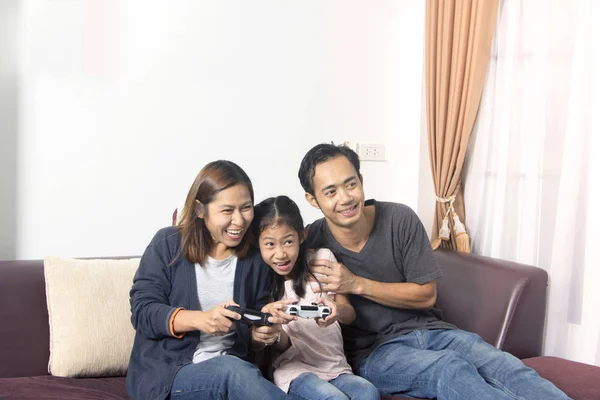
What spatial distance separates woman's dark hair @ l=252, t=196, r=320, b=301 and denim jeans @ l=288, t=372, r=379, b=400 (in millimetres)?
279

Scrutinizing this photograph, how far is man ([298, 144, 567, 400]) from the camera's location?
1.84 m

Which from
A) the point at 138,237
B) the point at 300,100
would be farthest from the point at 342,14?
the point at 138,237

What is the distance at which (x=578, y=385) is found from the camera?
187 centimetres

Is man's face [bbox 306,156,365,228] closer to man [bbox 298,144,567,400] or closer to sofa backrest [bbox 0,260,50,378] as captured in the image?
man [bbox 298,144,567,400]

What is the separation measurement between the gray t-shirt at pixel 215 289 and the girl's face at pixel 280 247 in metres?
0.11

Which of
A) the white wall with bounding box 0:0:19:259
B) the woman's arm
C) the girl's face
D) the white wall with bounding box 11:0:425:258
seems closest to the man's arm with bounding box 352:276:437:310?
the girl's face

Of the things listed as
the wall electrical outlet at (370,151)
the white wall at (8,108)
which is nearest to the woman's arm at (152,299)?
the white wall at (8,108)

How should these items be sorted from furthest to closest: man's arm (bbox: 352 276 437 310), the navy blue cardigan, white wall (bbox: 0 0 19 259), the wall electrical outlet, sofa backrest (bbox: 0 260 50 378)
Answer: the wall electrical outlet < white wall (bbox: 0 0 19 259) < sofa backrest (bbox: 0 260 50 378) < man's arm (bbox: 352 276 437 310) < the navy blue cardigan

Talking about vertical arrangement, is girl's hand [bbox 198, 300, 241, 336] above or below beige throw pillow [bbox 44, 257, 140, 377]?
above

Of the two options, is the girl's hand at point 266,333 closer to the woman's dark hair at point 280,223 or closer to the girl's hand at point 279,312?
the girl's hand at point 279,312

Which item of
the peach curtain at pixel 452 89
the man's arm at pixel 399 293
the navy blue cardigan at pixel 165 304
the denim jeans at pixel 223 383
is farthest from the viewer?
the peach curtain at pixel 452 89

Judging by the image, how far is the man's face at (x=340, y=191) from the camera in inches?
76.4

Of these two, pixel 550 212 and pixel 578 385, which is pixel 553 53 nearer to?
pixel 550 212

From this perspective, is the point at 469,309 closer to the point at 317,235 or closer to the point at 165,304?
the point at 317,235
